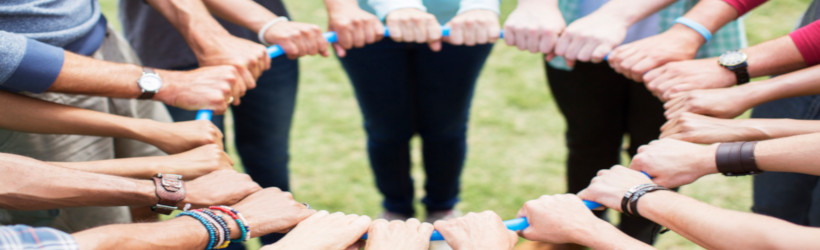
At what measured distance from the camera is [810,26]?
1514 millimetres

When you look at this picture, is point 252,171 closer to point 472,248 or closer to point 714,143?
point 472,248

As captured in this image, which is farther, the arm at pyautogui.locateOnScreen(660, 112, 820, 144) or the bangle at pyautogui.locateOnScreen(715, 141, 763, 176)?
the arm at pyautogui.locateOnScreen(660, 112, 820, 144)

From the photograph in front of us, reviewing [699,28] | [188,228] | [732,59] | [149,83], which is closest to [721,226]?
[732,59]

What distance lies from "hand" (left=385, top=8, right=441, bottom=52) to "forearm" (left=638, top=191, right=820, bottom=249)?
0.83 m

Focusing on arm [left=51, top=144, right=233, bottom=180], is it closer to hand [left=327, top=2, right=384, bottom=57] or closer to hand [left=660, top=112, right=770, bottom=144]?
hand [left=327, top=2, right=384, bottom=57]

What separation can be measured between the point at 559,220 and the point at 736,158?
15.2 inches

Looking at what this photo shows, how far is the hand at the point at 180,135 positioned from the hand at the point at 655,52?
1.02 metres

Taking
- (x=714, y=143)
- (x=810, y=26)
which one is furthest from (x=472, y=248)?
(x=810, y=26)

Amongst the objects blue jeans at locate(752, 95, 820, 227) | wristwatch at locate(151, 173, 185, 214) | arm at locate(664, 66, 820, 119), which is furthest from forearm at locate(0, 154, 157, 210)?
blue jeans at locate(752, 95, 820, 227)

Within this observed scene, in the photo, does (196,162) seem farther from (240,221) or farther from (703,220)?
(703,220)

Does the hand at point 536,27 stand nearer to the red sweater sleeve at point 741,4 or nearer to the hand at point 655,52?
the hand at point 655,52

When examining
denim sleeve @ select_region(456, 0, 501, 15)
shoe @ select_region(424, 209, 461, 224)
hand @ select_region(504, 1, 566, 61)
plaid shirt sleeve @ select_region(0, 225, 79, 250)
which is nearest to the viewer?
plaid shirt sleeve @ select_region(0, 225, 79, 250)

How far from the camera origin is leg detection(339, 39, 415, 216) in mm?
2092

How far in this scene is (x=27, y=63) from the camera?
4.45ft
